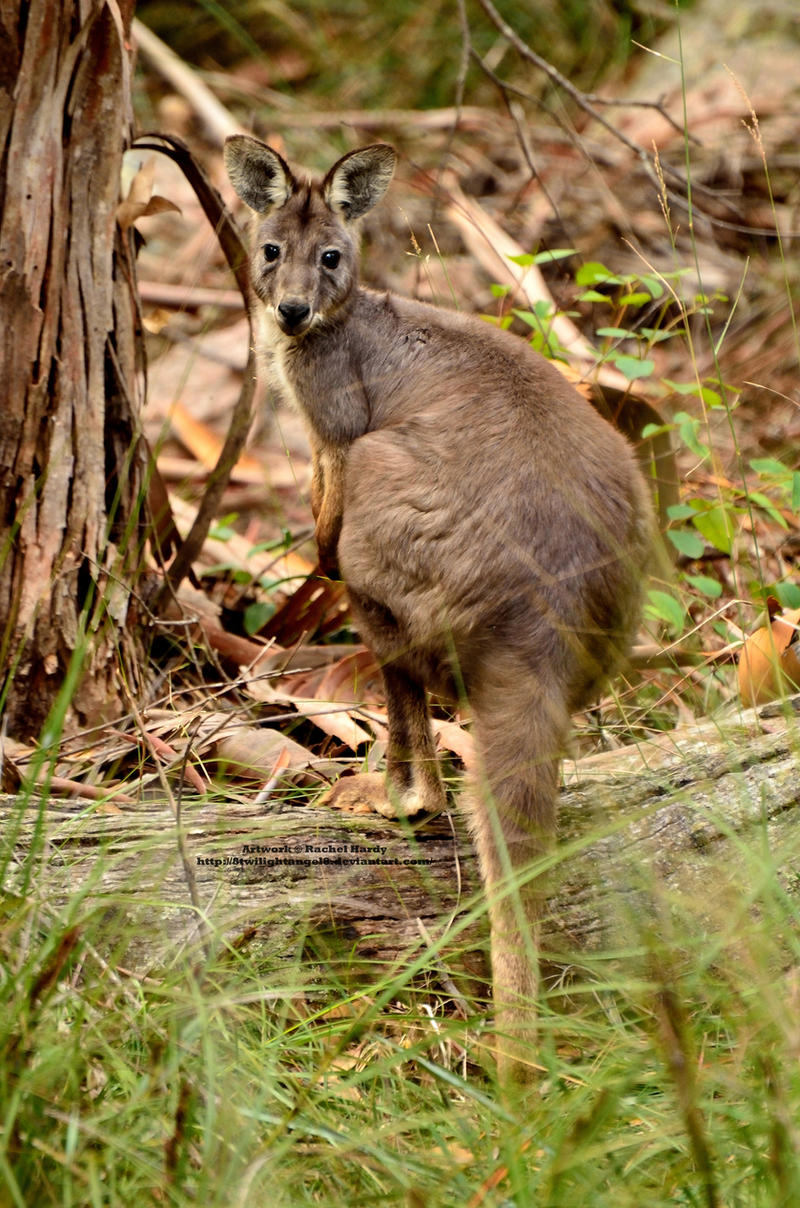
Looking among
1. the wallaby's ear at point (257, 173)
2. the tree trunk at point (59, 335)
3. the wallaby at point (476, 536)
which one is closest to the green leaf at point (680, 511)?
the wallaby at point (476, 536)

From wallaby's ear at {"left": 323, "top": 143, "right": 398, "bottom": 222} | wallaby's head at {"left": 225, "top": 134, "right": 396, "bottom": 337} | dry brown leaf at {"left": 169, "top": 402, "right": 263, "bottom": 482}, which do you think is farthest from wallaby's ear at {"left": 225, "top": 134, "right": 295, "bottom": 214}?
dry brown leaf at {"left": 169, "top": 402, "right": 263, "bottom": 482}

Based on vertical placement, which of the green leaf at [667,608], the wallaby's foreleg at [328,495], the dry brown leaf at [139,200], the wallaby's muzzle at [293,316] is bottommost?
the green leaf at [667,608]

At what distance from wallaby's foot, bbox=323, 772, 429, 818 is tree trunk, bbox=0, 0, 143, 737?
0.85m

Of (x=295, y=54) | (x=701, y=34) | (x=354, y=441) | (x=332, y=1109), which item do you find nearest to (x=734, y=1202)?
(x=332, y=1109)

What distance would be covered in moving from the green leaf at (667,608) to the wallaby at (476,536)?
588 millimetres

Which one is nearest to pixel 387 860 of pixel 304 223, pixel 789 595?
pixel 789 595

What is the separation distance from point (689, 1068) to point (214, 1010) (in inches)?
31.7

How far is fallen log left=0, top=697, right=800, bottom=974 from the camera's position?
2.80 meters

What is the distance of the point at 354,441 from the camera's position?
3365 millimetres

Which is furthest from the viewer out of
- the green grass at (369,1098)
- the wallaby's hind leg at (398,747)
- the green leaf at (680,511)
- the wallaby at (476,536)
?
the green leaf at (680,511)

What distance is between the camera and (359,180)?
12.1ft

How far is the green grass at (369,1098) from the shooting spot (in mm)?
1798

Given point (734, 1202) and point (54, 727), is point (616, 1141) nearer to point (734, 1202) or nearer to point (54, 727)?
point (734, 1202)

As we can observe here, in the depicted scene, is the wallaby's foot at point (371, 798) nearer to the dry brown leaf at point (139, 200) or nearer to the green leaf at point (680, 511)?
the green leaf at point (680, 511)
